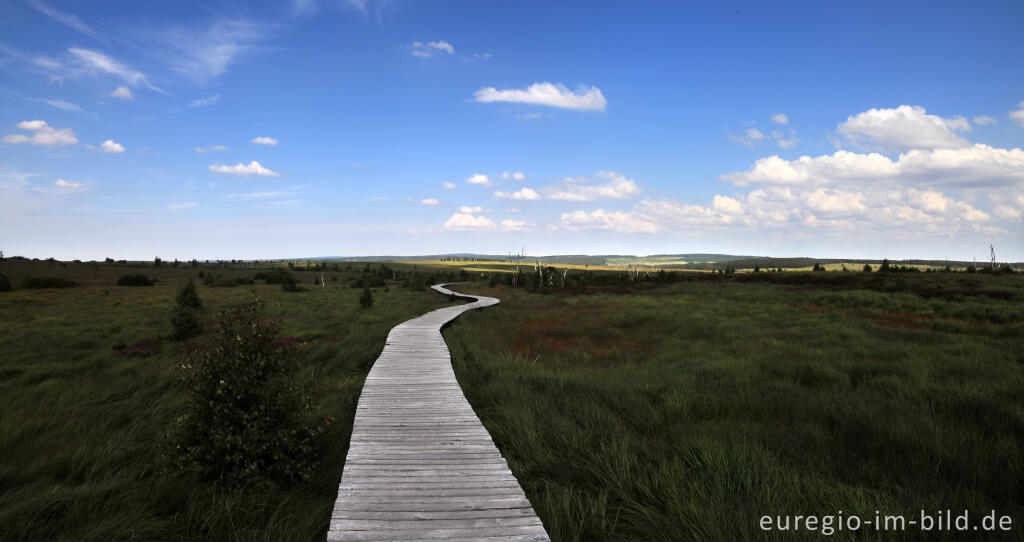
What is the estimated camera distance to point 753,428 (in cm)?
556

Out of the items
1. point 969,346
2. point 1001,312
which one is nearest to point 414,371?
point 969,346

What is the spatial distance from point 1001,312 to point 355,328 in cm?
2405

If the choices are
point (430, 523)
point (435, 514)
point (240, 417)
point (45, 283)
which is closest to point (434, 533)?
point (430, 523)

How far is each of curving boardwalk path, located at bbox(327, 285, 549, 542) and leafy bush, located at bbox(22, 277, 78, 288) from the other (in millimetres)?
44975

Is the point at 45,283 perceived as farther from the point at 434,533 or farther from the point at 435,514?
the point at 434,533

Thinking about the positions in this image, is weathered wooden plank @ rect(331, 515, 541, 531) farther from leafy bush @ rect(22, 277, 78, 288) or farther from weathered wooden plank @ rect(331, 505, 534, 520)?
leafy bush @ rect(22, 277, 78, 288)

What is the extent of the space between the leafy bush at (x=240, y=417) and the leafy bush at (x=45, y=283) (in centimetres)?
4582

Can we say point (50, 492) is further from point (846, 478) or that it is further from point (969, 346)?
point (969, 346)

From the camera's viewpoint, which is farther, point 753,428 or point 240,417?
point 753,428

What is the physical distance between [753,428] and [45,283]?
51398mm

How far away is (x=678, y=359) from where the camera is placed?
10719 mm

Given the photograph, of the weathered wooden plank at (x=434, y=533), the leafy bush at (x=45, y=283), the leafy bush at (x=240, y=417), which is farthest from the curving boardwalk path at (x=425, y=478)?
the leafy bush at (x=45, y=283)

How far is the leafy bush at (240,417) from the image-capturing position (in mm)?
4366

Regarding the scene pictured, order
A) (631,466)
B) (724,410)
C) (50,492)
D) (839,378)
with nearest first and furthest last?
1. (50,492)
2. (631,466)
3. (724,410)
4. (839,378)
